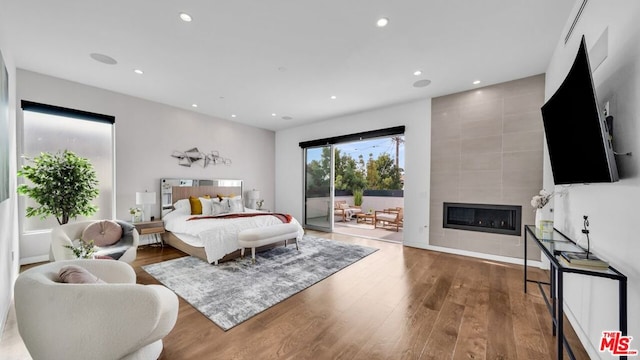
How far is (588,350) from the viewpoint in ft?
6.02

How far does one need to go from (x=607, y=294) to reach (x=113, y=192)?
651cm

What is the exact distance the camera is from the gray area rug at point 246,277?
8.02ft

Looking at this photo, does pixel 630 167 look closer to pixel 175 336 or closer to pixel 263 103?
pixel 175 336

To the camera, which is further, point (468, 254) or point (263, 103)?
point (263, 103)

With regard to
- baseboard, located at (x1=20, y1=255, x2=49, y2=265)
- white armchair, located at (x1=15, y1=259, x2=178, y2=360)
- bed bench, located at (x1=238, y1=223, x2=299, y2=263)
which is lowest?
baseboard, located at (x1=20, y1=255, x2=49, y2=265)

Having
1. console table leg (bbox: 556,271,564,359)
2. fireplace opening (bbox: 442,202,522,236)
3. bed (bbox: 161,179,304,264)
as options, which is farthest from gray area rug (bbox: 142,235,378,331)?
console table leg (bbox: 556,271,564,359)

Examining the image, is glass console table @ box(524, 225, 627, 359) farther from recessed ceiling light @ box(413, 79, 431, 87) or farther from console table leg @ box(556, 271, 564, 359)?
recessed ceiling light @ box(413, 79, 431, 87)

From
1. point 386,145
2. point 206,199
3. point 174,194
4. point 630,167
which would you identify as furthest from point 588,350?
point 386,145

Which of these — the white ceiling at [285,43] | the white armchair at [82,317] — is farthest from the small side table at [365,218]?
the white armchair at [82,317]

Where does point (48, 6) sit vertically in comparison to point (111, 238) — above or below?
above

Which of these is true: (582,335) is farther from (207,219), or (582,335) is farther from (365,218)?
(365,218)

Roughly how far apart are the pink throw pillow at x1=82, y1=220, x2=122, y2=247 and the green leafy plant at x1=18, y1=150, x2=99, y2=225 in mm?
573

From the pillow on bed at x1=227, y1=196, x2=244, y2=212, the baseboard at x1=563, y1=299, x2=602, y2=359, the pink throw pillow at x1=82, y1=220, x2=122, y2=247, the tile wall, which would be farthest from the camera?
the pillow on bed at x1=227, y1=196, x2=244, y2=212

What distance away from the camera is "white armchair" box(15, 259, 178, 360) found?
125 cm
